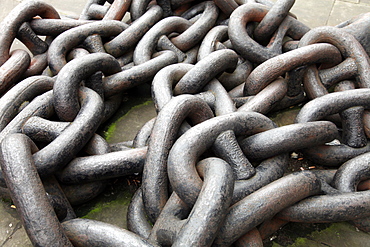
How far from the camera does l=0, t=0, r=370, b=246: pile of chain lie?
1.22m

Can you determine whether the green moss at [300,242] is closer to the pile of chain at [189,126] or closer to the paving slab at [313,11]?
the pile of chain at [189,126]

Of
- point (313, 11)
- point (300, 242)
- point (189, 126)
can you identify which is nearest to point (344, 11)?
point (313, 11)

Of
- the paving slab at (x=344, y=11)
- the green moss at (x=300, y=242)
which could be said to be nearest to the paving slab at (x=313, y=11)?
the paving slab at (x=344, y=11)

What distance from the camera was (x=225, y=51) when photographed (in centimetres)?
197

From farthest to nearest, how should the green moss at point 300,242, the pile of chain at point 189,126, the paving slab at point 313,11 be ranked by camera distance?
the paving slab at point 313,11, the green moss at point 300,242, the pile of chain at point 189,126

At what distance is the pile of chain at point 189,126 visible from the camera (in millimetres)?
1224

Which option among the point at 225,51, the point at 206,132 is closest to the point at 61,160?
the point at 206,132

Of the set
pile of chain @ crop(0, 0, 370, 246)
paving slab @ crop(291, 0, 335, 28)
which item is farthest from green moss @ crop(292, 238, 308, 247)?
paving slab @ crop(291, 0, 335, 28)

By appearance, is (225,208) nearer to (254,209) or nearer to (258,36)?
(254,209)

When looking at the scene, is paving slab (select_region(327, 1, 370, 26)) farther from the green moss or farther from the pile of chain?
the green moss

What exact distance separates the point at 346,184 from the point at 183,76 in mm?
987

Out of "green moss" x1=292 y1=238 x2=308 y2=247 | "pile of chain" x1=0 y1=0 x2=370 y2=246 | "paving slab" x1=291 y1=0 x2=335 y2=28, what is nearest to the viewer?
"pile of chain" x1=0 y1=0 x2=370 y2=246

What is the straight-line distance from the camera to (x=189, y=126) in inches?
60.9

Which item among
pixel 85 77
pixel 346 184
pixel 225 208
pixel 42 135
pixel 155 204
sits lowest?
pixel 346 184
